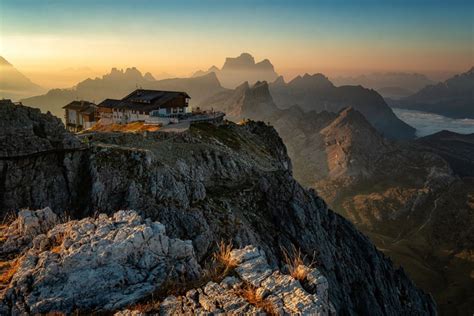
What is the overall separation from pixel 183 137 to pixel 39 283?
175 feet

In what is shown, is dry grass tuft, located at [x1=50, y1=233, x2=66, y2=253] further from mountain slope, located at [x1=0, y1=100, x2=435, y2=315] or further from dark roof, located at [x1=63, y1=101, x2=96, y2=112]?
dark roof, located at [x1=63, y1=101, x2=96, y2=112]

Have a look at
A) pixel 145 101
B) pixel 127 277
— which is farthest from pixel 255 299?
pixel 145 101

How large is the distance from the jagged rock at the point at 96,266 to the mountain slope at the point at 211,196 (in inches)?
490

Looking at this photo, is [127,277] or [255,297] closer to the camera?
[255,297]

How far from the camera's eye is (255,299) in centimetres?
1727

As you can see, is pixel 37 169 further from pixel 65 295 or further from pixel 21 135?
pixel 65 295

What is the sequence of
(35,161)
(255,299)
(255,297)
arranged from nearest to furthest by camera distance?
(255,299) < (255,297) < (35,161)

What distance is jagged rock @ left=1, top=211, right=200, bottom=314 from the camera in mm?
18953

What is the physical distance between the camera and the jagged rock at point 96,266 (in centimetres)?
1895

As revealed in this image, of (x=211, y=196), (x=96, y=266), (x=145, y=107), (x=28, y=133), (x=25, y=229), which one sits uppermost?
(x=145, y=107)

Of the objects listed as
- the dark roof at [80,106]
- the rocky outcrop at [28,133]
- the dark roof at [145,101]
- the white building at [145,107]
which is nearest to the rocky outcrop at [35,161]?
the rocky outcrop at [28,133]

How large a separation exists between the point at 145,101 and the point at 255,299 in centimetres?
9176

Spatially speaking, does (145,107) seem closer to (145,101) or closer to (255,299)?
(145,101)

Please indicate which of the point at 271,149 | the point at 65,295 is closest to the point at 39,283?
the point at 65,295
